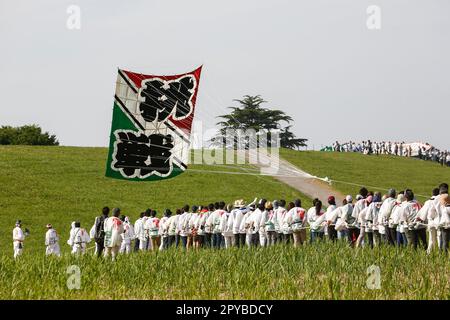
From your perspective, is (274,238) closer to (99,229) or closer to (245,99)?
(99,229)

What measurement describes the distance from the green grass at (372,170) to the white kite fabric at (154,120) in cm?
3636

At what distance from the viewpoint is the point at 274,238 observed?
3334 centimetres

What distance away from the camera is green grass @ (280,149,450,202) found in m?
70.1

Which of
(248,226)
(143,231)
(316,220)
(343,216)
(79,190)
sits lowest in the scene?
(143,231)

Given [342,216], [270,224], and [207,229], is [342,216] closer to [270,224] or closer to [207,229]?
[270,224]

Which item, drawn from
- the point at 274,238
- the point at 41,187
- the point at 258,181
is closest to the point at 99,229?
the point at 274,238

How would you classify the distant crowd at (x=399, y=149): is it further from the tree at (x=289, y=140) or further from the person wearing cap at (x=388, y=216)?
the person wearing cap at (x=388, y=216)

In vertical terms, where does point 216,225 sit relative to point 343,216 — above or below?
below

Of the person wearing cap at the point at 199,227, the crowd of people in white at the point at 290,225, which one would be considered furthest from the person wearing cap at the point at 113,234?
the person wearing cap at the point at 199,227

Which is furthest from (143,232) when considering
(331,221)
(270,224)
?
(331,221)

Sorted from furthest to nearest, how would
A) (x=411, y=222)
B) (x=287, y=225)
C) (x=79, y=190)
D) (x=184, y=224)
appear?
(x=79, y=190), (x=184, y=224), (x=287, y=225), (x=411, y=222)

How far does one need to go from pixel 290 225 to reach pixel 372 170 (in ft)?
156

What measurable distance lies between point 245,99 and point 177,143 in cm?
6933

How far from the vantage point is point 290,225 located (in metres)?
31.1
